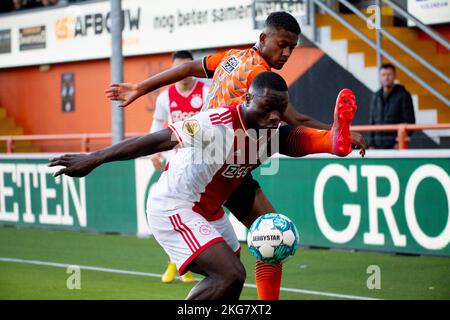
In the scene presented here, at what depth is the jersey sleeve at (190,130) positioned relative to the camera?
6.96 metres

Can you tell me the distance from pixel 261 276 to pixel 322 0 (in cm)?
1061

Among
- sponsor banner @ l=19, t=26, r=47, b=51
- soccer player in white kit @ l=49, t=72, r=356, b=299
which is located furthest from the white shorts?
sponsor banner @ l=19, t=26, r=47, b=51

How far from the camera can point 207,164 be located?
23.6 ft

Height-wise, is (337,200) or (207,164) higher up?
(207,164)

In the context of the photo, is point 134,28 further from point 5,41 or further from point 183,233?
point 183,233

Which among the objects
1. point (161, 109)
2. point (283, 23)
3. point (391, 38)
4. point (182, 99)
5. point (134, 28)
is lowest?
point (161, 109)

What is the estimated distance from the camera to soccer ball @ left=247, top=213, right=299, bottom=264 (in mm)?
7531

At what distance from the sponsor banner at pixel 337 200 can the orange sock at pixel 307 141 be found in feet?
16.7

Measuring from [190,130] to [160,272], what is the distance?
5.67 meters

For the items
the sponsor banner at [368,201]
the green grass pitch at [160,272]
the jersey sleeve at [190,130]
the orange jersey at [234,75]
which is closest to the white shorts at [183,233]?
the jersey sleeve at [190,130]

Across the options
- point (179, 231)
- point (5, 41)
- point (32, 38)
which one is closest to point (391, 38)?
point (179, 231)

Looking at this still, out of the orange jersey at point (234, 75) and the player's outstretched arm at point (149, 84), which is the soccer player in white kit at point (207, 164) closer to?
the orange jersey at point (234, 75)

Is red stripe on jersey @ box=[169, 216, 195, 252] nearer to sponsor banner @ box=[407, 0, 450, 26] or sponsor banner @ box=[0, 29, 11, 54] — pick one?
sponsor banner @ box=[407, 0, 450, 26]

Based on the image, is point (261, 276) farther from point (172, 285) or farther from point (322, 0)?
point (322, 0)
